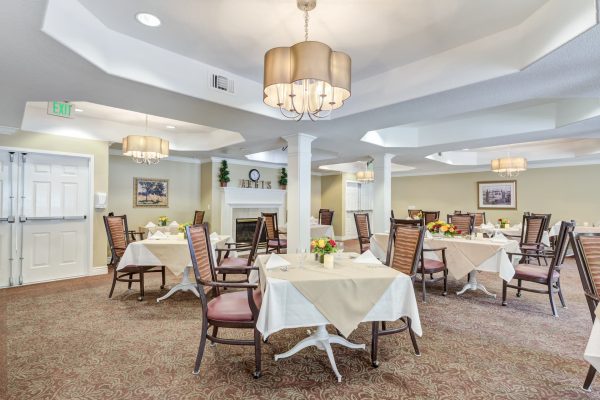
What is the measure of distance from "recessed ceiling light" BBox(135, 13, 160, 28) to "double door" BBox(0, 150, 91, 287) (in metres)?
3.92

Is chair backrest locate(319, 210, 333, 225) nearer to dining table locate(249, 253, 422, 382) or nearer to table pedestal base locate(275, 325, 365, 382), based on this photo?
table pedestal base locate(275, 325, 365, 382)

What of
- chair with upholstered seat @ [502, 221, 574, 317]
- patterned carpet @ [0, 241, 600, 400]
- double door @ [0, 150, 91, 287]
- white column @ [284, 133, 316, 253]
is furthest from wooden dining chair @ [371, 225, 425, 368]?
double door @ [0, 150, 91, 287]

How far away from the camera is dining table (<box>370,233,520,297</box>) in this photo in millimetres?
3871

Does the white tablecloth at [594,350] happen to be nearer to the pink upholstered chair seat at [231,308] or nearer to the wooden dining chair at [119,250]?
the pink upholstered chair seat at [231,308]

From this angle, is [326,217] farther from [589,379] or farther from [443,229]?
[589,379]

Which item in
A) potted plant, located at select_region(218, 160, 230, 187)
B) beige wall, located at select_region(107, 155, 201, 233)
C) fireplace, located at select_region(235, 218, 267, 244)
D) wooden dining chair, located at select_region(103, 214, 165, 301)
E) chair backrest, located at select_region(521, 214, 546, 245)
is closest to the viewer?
wooden dining chair, located at select_region(103, 214, 165, 301)

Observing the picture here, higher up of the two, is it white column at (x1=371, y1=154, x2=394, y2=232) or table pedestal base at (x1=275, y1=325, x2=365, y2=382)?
white column at (x1=371, y1=154, x2=394, y2=232)

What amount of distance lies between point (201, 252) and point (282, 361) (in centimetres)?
113

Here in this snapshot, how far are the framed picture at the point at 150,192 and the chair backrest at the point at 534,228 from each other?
7.49m

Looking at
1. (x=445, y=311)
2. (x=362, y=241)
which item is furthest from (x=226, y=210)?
(x=445, y=311)

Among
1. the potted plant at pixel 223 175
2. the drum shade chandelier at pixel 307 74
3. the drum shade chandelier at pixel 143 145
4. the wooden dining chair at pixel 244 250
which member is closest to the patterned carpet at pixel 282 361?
the wooden dining chair at pixel 244 250

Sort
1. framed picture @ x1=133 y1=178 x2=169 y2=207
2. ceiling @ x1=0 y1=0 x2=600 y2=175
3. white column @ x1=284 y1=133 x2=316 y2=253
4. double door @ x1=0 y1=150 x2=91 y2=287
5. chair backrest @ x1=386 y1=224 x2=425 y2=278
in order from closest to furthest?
ceiling @ x1=0 y1=0 x2=600 y2=175 → chair backrest @ x1=386 y1=224 x2=425 y2=278 → double door @ x1=0 y1=150 x2=91 y2=287 → white column @ x1=284 y1=133 x2=316 y2=253 → framed picture @ x1=133 y1=178 x2=169 y2=207

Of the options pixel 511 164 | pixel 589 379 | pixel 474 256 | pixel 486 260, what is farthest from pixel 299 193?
pixel 511 164

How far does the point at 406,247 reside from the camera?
294cm
